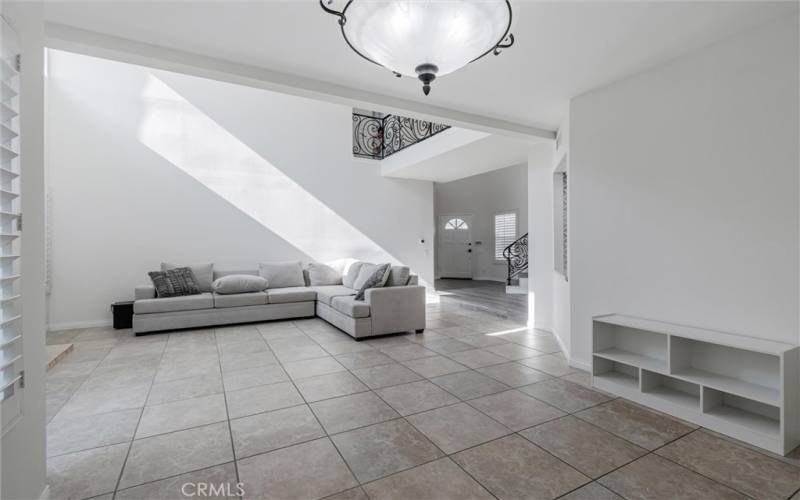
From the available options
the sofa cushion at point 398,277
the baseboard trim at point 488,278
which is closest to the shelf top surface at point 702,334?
the sofa cushion at point 398,277

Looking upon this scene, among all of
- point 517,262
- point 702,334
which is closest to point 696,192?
point 702,334

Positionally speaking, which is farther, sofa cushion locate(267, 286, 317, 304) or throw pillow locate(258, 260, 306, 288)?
throw pillow locate(258, 260, 306, 288)

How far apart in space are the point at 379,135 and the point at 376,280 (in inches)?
158

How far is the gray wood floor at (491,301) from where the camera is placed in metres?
6.17

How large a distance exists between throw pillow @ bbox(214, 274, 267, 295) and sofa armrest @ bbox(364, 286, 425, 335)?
76.5 inches

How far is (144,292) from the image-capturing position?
5203mm

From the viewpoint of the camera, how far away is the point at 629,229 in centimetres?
322

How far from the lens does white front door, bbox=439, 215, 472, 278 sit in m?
12.1

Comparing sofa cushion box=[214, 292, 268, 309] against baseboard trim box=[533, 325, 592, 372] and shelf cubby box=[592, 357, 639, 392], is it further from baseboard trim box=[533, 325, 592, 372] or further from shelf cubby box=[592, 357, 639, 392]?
shelf cubby box=[592, 357, 639, 392]

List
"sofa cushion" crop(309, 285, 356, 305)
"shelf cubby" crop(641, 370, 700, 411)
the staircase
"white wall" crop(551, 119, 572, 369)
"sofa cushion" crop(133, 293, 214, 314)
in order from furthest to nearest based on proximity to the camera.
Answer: the staircase
"sofa cushion" crop(309, 285, 356, 305)
"sofa cushion" crop(133, 293, 214, 314)
"white wall" crop(551, 119, 572, 369)
"shelf cubby" crop(641, 370, 700, 411)

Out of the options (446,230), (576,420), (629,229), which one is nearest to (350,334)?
(576,420)

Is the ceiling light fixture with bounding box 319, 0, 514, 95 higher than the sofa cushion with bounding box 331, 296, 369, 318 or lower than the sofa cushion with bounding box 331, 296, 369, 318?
higher

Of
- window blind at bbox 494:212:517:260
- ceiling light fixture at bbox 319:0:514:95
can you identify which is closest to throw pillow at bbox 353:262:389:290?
ceiling light fixture at bbox 319:0:514:95

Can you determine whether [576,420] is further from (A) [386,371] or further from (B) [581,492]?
(A) [386,371]
